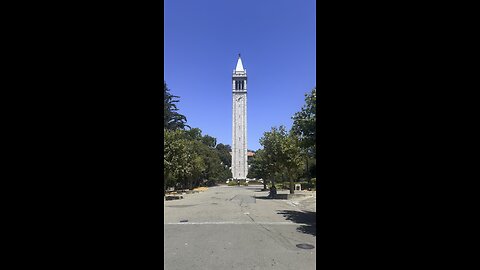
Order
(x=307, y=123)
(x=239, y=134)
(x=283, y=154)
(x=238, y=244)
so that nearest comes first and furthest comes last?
(x=238, y=244), (x=307, y=123), (x=283, y=154), (x=239, y=134)

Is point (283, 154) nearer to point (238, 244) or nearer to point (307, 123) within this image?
point (307, 123)

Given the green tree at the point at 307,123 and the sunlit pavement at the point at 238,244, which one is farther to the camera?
the green tree at the point at 307,123

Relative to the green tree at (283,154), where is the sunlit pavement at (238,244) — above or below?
below

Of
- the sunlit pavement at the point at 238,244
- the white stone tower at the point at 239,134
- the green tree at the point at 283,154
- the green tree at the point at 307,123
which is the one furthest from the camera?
the white stone tower at the point at 239,134

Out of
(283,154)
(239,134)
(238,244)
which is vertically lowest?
(238,244)

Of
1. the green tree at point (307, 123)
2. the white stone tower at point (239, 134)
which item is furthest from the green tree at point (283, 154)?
the white stone tower at point (239, 134)

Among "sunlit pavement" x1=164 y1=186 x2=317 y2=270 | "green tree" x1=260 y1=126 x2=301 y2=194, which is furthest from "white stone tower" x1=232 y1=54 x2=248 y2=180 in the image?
"sunlit pavement" x1=164 y1=186 x2=317 y2=270

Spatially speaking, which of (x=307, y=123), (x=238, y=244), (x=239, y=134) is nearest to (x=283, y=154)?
(x=307, y=123)

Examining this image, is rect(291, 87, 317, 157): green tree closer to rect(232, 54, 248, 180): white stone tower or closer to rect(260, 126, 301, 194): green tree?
rect(260, 126, 301, 194): green tree

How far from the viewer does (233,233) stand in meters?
9.80

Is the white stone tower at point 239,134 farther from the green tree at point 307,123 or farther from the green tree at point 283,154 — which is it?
the green tree at point 307,123
